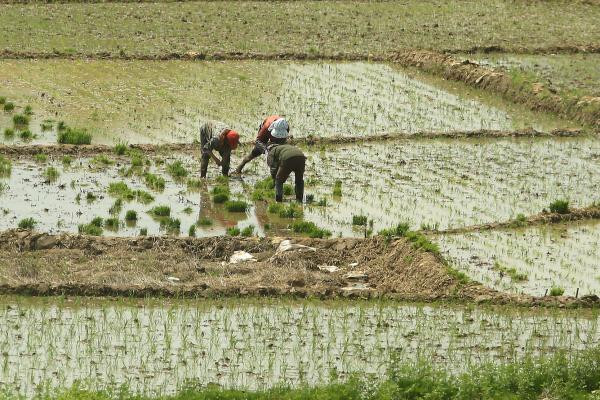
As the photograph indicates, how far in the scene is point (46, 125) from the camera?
16.4 metres

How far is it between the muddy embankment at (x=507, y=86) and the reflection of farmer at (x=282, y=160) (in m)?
5.65

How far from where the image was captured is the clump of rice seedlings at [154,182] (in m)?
14.1

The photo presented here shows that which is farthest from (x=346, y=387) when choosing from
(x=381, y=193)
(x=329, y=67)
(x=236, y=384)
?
(x=329, y=67)

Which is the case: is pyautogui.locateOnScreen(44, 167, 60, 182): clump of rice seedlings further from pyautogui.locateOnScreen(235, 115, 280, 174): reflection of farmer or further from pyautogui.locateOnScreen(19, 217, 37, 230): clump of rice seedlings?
pyautogui.locateOnScreen(235, 115, 280, 174): reflection of farmer

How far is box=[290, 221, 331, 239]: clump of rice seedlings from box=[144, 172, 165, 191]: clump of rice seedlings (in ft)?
6.69

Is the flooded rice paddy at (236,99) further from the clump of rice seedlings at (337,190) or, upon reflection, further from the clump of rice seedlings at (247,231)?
the clump of rice seedlings at (247,231)

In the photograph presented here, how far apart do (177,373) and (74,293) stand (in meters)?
1.94

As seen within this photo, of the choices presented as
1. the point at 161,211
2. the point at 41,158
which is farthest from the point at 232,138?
the point at 41,158

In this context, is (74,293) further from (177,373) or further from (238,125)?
(238,125)

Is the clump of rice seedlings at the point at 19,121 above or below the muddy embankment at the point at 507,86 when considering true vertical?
below

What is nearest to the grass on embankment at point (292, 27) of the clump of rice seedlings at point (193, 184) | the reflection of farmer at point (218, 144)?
the reflection of farmer at point (218, 144)

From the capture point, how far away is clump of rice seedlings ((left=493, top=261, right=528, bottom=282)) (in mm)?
11227

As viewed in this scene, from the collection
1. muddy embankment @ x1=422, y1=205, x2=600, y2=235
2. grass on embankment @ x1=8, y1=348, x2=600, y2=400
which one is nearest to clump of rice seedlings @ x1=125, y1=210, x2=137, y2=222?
muddy embankment @ x1=422, y1=205, x2=600, y2=235

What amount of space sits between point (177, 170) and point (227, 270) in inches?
151
